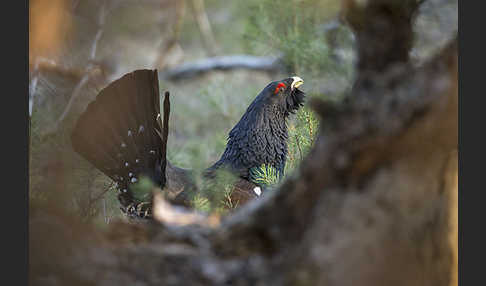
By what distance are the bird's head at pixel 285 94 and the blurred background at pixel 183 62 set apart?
0.25m

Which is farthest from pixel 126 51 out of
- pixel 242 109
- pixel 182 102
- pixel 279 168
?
pixel 279 168

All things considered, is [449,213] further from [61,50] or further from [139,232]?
[61,50]

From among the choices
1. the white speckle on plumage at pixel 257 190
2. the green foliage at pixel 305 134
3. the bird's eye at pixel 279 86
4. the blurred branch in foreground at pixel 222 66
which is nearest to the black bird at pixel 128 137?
the bird's eye at pixel 279 86

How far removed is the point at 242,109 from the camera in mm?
5789

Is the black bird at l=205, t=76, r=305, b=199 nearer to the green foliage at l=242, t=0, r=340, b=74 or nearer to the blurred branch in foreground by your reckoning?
the green foliage at l=242, t=0, r=340, b=74

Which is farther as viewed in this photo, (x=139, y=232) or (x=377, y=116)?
(x=139, y=232)

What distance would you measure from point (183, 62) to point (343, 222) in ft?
24.9

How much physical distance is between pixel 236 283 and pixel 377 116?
59 centimetres

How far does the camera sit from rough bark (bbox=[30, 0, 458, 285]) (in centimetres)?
137

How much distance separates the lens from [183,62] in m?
8.73

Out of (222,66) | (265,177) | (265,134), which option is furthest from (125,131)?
(222,66)

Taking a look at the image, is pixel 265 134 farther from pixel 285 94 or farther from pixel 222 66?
pixel 222 66

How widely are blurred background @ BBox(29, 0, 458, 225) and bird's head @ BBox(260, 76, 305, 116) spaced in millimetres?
254

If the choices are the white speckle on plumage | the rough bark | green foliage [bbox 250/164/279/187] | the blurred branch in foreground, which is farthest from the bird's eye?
the blurred branch in foreground
